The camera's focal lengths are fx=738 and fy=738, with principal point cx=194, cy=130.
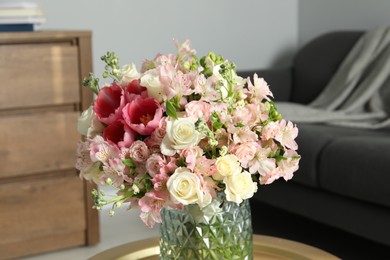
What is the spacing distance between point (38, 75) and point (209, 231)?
5.26 feet

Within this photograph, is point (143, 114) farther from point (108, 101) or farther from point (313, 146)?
point (313, 146)

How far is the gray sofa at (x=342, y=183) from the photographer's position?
228cm

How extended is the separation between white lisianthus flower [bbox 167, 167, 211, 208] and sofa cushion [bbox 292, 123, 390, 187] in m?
1.40

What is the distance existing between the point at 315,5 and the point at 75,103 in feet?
5.29

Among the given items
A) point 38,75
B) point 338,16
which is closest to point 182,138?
point 38,75

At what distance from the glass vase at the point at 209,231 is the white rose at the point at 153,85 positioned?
0.19 metres

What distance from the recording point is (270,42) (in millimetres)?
3881

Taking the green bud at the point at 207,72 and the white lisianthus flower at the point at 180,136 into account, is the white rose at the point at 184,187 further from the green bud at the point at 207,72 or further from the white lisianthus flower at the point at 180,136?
the green bud at the point at 207,72

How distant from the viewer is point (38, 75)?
265 cm

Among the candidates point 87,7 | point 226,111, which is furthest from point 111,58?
point 87,7

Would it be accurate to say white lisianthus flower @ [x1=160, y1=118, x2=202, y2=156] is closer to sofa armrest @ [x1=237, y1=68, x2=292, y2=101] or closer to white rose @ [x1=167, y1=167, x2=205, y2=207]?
white rose @ [x1=167, y1=167, x2=205, y2=207]

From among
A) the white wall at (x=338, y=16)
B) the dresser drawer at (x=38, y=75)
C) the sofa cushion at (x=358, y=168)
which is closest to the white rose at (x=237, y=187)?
the sofa cushion at (x=358, y=168)

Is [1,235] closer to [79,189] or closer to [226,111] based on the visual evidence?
[79,189]

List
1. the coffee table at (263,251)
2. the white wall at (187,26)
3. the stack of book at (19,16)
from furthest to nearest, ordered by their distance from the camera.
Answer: the white wall at (187,26) < the stack of book at (19,16) < the coffee table at (263,251)
